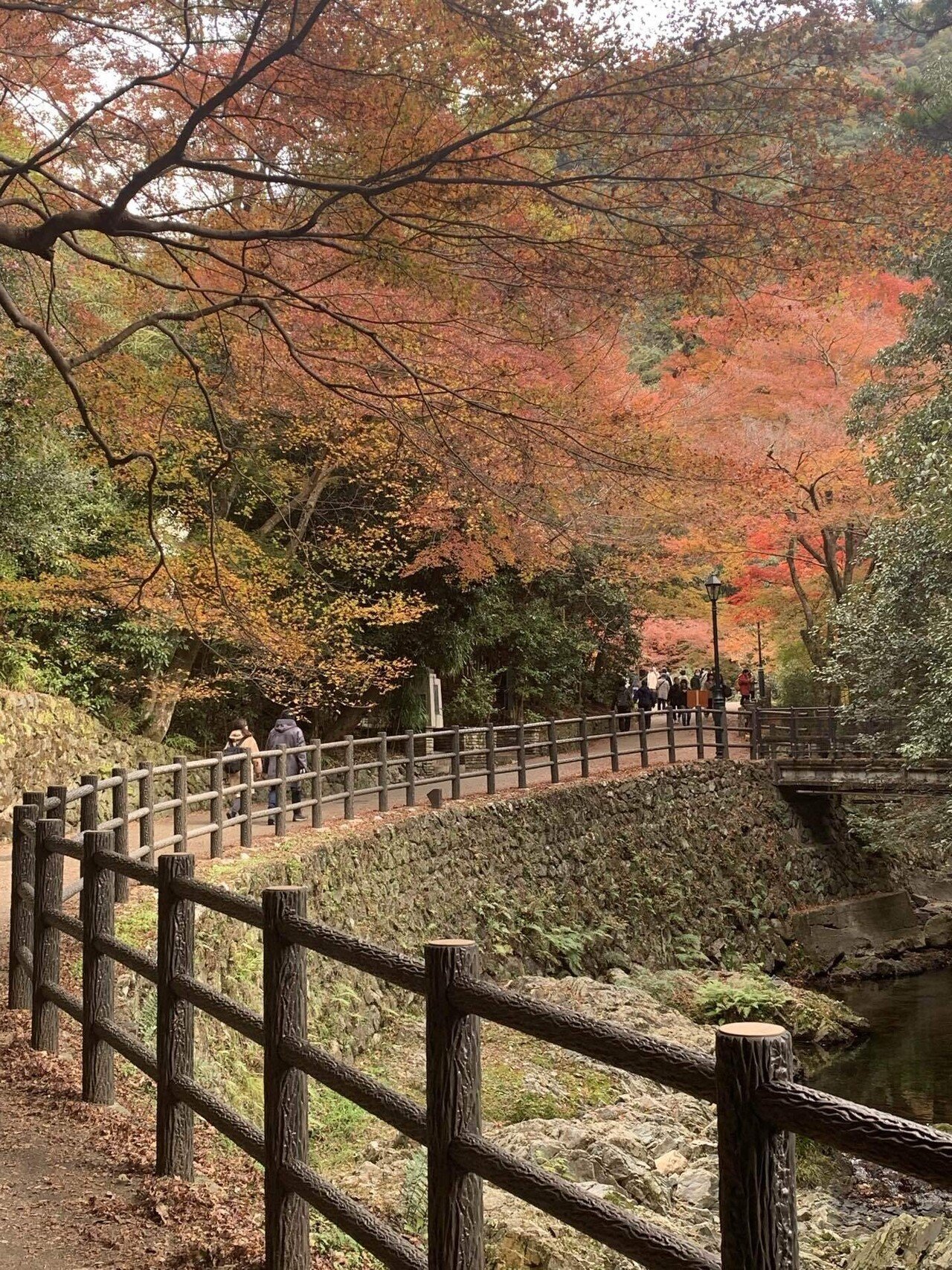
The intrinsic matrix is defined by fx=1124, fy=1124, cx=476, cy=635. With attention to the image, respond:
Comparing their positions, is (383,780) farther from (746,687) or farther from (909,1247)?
→ (746,687)

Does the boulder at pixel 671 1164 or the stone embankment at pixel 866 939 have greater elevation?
the boulder at pixel 671 1164

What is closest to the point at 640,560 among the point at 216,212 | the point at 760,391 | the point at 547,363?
the point at 760,391

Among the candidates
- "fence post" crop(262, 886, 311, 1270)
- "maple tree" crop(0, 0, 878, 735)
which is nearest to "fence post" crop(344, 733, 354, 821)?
"maple tree" crop(0, 0, 878, 735)

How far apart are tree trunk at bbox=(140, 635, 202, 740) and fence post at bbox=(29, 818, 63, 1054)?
491 inches

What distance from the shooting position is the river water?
37.1 feet

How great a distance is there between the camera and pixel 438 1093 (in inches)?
107

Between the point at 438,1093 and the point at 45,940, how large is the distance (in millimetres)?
3682

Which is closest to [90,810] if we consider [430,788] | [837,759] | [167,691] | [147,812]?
[147,812]

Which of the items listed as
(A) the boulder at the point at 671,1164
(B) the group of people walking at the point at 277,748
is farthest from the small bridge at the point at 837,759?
(A) the boulder at the point at 671,1164

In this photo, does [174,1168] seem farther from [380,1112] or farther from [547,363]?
[547,363]

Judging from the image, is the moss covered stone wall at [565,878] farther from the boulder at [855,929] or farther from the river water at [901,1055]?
the river water at [901,1055]

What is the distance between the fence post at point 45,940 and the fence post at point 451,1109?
11.3 feet

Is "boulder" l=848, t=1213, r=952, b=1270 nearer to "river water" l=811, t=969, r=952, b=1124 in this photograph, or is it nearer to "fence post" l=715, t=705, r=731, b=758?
"river water" l=811, t=969, r=952, b=1124

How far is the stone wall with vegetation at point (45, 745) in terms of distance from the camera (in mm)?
14867
